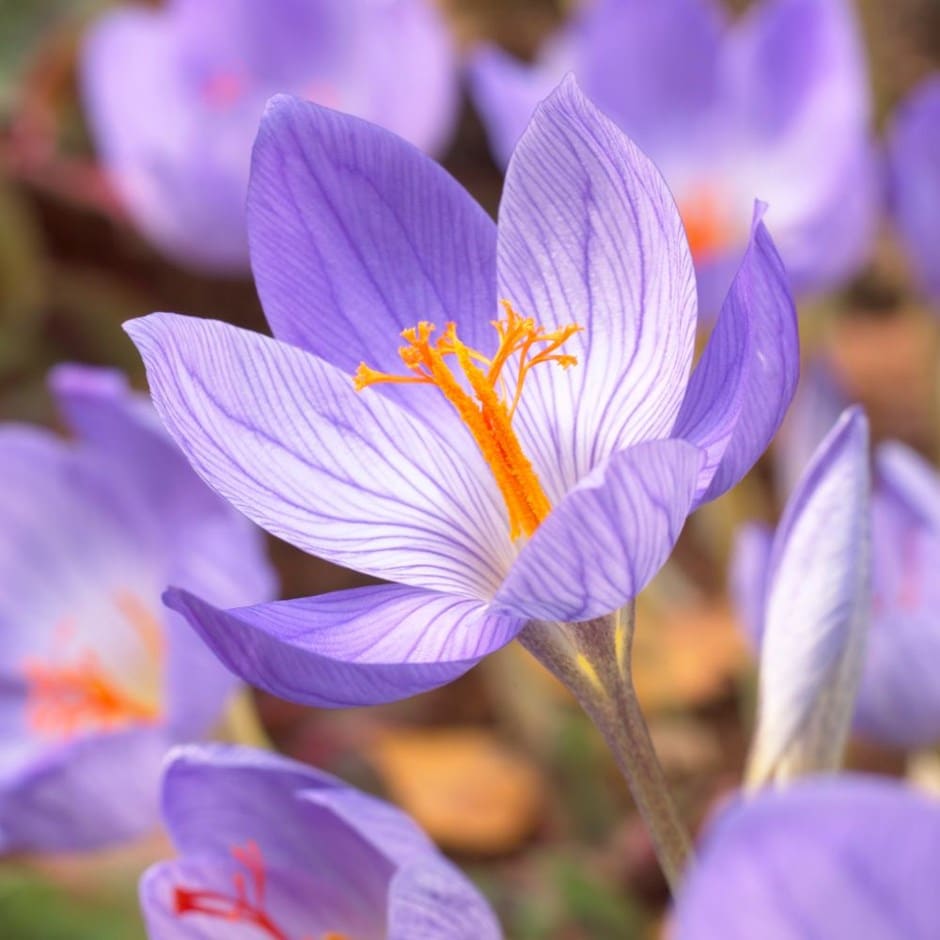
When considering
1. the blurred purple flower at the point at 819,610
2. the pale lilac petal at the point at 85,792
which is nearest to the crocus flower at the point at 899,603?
the blurred purple flower at the point at 819,610

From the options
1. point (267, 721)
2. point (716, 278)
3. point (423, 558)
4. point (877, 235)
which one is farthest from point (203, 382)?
point (877, 235)

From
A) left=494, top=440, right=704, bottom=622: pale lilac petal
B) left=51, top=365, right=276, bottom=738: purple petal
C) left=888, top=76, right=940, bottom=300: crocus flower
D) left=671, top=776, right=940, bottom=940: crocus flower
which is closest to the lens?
left=671, top=776, right=940, bottom=940: crocus flower

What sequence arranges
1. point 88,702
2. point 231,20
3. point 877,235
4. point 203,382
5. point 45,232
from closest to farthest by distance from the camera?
point 203,382 → point 88,702 → point 231,20 → point 877,235 → point 45,232

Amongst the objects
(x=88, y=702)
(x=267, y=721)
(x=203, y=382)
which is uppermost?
(x=203, y=382)

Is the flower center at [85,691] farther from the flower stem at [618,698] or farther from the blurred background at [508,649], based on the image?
the flower stem at [618,698]

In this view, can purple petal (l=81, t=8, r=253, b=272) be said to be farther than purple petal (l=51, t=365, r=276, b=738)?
Yes

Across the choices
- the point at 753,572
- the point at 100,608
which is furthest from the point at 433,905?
the point at 100,608

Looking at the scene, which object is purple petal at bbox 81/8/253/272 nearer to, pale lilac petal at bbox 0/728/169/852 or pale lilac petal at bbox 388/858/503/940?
pale lilac petal at bbox 0/728/169/852

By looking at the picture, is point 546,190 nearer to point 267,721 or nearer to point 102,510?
point 102,510

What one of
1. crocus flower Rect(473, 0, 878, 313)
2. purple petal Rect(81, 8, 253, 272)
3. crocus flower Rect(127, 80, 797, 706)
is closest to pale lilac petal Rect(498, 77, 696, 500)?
crocus flower Rect(127, 80, 797, 706)
